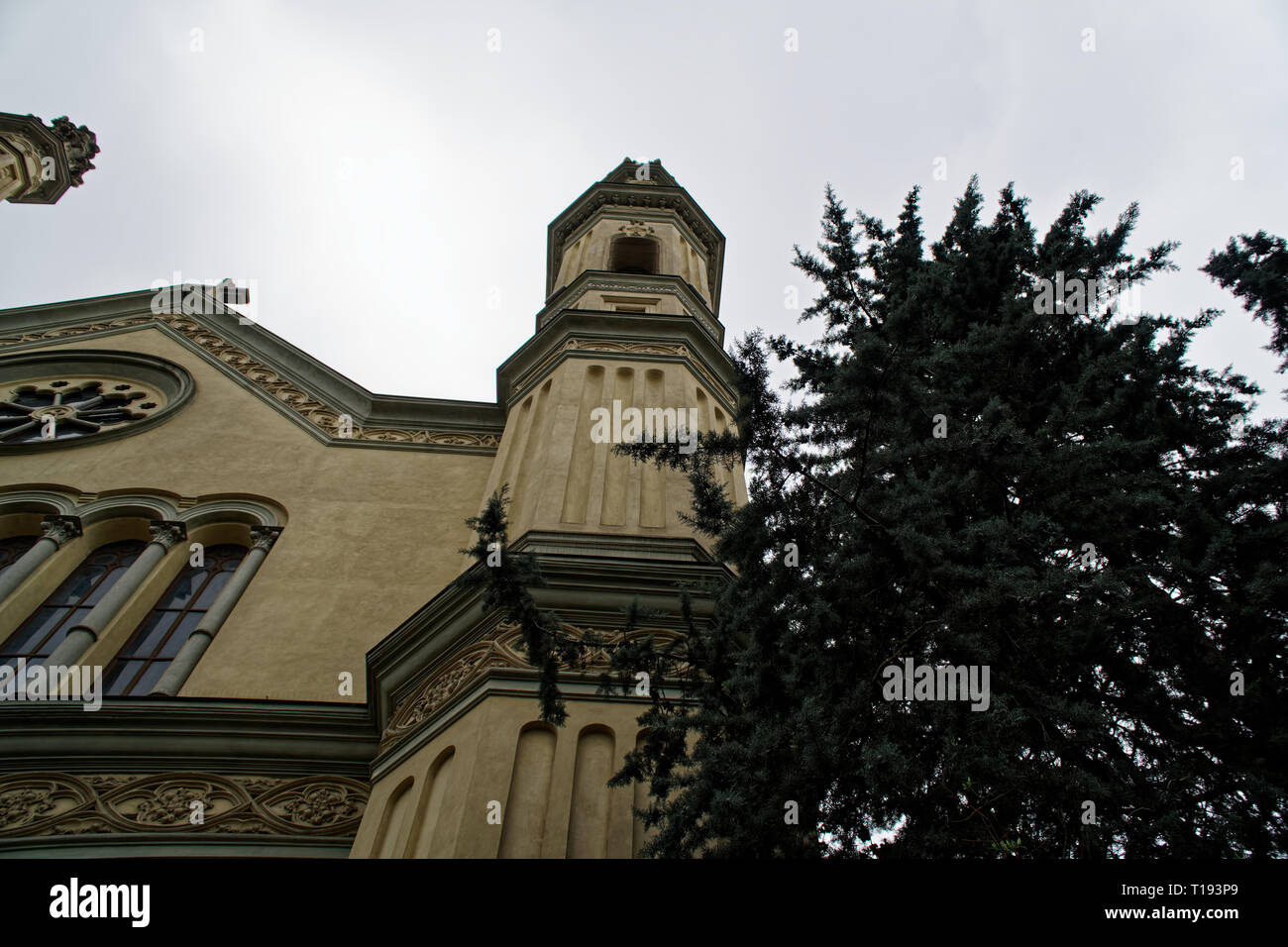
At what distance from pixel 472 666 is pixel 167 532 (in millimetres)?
6208

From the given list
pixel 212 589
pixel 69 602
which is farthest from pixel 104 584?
pixel 212 589

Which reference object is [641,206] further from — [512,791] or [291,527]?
[512,791]

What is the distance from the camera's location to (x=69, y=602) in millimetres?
11195

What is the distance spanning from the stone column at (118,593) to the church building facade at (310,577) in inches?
1.5

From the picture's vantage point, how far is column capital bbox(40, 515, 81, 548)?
11.8 meters

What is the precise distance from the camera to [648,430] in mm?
11180

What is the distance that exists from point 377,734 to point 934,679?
5.45 metres

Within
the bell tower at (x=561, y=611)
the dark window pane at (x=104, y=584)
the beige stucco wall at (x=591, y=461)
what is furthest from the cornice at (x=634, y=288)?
the dark window pane at (x=104, y=584)

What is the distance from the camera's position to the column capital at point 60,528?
38.6ft

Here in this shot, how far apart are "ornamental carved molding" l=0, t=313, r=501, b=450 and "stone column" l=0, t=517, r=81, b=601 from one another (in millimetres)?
3810

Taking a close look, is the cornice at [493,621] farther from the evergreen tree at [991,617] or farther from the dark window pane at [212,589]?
the dark window pane at [212,589]

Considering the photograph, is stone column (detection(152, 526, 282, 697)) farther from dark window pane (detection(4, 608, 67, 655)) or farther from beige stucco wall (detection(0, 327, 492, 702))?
dark window pane (detection(4, 608, 67, 655))
